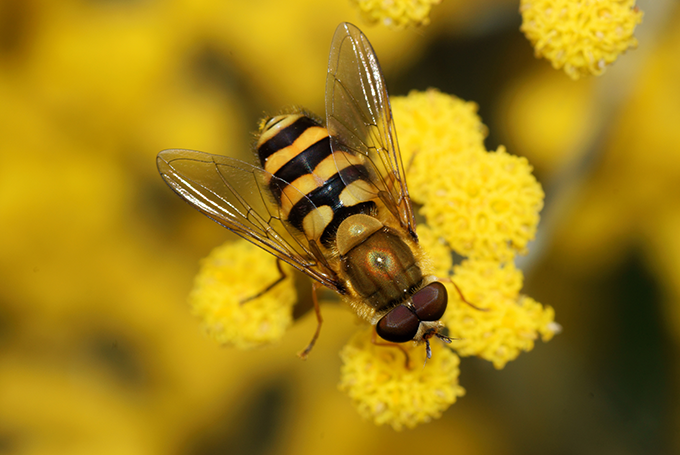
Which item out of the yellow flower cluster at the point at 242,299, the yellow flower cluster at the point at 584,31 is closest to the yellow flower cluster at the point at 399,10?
the yellow flower cluster at the point at 584,31

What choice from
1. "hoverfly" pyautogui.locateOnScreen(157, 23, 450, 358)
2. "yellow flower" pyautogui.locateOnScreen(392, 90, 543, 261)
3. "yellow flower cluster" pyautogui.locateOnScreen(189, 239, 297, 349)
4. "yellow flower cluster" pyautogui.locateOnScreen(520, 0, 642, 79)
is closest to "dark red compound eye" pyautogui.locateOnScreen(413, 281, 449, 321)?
"hoverfly" pyautogui.locateOnScreen(157, 23, 450, 358)

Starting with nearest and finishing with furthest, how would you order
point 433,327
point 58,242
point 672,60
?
point 433,327
point 672,60
point 58,242


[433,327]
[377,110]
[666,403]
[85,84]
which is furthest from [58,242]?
[666,403]

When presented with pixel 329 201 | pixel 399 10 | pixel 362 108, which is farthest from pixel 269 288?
pixel 399 10

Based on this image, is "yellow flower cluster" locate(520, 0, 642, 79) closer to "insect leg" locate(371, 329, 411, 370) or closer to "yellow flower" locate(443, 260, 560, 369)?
"yellow flower" locate(443, 260, 560, 369)

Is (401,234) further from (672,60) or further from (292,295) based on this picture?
(672,60)

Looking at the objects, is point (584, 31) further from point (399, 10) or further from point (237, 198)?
point (237, 198)
